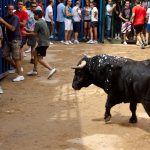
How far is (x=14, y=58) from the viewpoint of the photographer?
10977mm

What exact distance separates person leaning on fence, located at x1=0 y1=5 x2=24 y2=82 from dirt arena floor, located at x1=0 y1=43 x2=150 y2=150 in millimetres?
621

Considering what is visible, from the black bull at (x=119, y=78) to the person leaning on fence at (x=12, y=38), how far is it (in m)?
3.54

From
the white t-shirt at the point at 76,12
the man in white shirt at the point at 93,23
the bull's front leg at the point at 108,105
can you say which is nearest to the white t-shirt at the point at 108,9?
the man in white shirt at the point at 93,23

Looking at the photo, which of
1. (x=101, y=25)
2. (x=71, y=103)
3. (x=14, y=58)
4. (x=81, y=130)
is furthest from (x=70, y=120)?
(x=101, y=25)

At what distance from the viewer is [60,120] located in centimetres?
775

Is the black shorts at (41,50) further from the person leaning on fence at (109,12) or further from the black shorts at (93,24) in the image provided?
the person leaning on fence at (109,12)

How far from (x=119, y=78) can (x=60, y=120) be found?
53.5 inches

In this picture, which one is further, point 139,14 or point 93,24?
point 93,24

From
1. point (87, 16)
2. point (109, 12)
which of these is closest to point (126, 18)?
point (109, 12)

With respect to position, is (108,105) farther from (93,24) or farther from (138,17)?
(93,24)

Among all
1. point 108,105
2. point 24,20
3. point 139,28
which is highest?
point 24,20

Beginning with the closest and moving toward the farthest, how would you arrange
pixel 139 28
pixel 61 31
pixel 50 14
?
1. pixel 139 28
2. pixel 50 14
3. pixel 61 31

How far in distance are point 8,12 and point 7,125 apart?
4.22 metres

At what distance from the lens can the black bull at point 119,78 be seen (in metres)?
6.66
